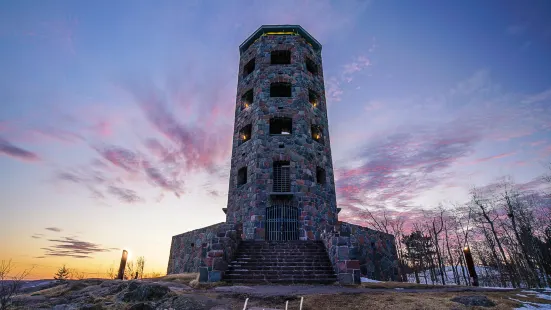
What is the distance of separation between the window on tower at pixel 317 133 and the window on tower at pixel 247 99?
17.5 feet

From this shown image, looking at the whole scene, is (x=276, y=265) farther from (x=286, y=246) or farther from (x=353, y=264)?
A: (x=353, y=264)

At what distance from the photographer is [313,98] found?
2036cm

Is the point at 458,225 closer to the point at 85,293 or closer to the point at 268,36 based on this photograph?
the point at 268,36

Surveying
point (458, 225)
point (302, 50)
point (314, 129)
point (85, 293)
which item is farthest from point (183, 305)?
point (458, 225)

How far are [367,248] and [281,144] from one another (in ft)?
26.7

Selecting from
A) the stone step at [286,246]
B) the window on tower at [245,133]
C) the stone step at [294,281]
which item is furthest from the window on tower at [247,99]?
the stone step at [294,281]

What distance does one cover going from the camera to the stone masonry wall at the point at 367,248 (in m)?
10.3

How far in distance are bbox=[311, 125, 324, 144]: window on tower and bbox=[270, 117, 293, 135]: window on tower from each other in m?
1.66

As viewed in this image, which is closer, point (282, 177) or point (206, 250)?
point (206, 250)

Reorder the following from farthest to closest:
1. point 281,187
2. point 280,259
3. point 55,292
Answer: point 281,187 → point 280,259 → point 55,292

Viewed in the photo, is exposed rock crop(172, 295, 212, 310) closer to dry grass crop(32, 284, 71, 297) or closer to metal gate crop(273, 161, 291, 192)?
dry grass crop(32, 284, 71, 297)

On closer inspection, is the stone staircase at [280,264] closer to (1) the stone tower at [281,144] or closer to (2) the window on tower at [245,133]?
(1) the stone tower at [281,144]

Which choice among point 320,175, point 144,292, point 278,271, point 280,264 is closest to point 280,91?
point 320,175

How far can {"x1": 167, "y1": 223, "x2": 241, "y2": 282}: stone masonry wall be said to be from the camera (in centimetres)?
969
